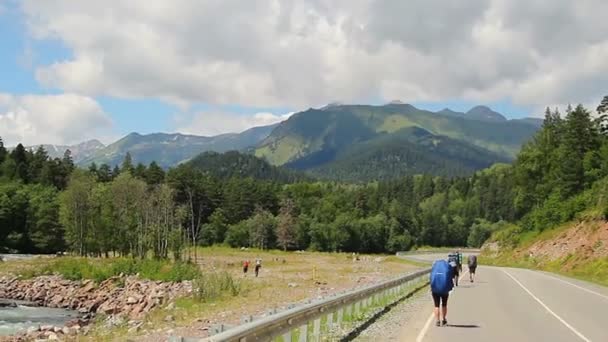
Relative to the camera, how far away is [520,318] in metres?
19.4

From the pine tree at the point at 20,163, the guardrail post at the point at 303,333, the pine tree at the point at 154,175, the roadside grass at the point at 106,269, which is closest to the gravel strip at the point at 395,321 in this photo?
the guardrail post at the point at 303,333

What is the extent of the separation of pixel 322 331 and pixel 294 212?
147 meters

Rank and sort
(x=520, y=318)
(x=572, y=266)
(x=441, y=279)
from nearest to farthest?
(x=441, y=279)
(x=520, y=318)
(x=572, y=266)

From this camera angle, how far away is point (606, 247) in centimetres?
5134

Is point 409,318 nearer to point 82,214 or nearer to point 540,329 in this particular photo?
point 540,329

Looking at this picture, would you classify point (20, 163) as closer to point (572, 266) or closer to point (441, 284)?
point (572, 266)

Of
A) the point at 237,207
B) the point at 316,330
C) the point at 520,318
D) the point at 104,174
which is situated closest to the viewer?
the point at 316,330

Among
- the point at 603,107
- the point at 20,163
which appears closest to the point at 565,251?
the point at 603,107

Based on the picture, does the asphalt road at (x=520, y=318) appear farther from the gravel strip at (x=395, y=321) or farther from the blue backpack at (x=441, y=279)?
the blue backpack at (x=441, y=279)

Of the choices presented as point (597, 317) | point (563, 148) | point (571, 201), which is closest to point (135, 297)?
point (597, 317)

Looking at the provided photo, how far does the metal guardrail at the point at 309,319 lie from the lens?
349 inches

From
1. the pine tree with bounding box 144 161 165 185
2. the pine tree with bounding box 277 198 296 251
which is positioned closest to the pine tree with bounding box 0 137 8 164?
the pine tree with bounding box 144 161 165 185

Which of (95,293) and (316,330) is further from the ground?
(316,330)

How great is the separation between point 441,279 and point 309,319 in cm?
559
